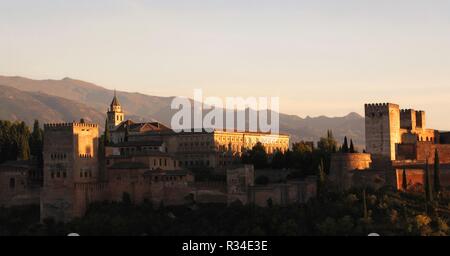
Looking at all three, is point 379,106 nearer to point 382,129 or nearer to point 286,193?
point 382,129

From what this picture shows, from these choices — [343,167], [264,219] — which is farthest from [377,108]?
[264,219]

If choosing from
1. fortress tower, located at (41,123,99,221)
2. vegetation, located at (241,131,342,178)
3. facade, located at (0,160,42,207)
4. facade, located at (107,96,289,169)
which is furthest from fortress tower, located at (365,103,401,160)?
facade, located at (0,160,42,207)

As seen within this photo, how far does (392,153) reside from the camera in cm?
7106

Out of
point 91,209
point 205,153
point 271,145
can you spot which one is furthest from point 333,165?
point 271,145

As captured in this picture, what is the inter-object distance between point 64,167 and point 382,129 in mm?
25998

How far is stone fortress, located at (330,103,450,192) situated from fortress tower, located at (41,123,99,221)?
18788 millimetres

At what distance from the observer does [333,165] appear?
6388 cm

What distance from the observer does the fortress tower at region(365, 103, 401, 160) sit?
7112 cm

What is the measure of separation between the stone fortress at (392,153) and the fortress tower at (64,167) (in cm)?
1879

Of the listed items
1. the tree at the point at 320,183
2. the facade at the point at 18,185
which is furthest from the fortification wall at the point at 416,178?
the facade at the point at 18,185

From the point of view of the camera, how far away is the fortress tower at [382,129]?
2800 inches

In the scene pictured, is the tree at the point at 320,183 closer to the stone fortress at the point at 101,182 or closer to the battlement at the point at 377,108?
the stone fortress at the point at 101,182
